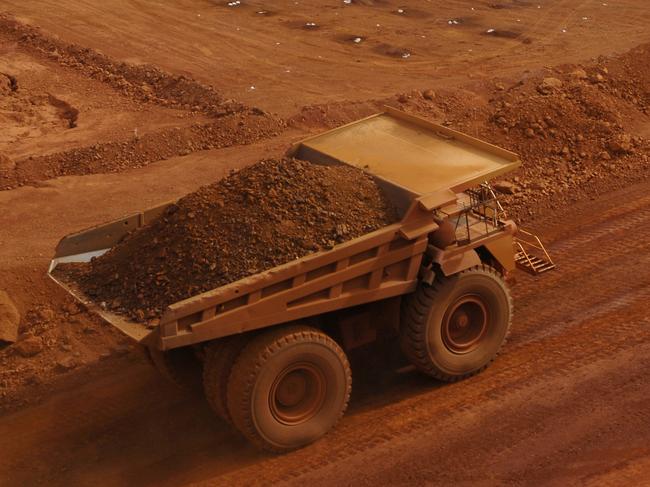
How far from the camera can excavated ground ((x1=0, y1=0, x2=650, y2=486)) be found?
7.55 meters

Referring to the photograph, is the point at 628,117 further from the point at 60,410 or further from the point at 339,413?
the point at 60,410

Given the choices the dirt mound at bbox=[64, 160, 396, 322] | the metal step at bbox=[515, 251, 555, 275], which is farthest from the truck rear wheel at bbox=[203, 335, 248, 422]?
the metal step at bbox=[515, 251, 555, 275]

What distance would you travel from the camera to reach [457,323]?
8.12 m

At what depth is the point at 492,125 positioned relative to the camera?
13.6m

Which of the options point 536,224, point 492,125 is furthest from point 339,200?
point 492,125

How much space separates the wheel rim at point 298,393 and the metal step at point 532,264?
2.64 m

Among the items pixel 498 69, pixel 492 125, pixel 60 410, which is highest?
pixel 498 69

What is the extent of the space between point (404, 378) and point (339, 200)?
1.96 m

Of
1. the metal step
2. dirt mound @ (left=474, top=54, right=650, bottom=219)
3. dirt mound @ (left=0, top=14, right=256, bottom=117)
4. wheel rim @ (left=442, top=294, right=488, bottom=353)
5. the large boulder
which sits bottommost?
the large boulder

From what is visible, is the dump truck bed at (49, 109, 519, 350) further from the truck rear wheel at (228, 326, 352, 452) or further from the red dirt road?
the red dirt road

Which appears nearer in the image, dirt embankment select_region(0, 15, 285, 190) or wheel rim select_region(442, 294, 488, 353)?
wheel rim select_region(442, 294, 488, 353)

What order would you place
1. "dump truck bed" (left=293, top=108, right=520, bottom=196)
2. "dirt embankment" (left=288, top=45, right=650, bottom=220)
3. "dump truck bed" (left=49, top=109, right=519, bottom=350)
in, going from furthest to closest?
"dirt embankment" (left=288, top=45, right=650, bottom=220)
"dump truck bed" (left=293, top=108, right=520, bottom=196)
"dump truck bed" (left=49, top=109, right=519, bottom=350)

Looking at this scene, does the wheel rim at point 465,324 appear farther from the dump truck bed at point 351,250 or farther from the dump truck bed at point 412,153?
the dump truck bed at point 412,153

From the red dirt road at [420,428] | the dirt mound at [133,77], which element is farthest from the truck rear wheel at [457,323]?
the dirt mound at [133,77]
